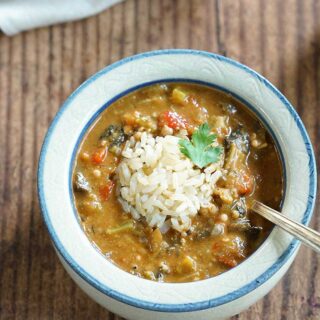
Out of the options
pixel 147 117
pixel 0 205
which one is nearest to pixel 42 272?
pixel 0 205

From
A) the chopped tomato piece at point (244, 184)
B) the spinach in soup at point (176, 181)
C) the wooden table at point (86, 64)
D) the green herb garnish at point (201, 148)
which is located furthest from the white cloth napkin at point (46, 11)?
the chopped tomato piece at point (244, 184)

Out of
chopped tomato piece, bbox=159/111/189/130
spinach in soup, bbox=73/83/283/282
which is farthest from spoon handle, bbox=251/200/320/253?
chopped tomato piece, bbox=159/111/189/130

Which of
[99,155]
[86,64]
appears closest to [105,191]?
[99,155]

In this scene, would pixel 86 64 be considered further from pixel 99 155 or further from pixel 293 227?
pixel 293 227

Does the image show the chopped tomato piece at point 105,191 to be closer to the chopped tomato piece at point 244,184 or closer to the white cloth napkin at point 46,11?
the chopped tomato piece at point 244,184

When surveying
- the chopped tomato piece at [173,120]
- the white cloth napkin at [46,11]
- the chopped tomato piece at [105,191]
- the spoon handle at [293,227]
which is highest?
the white cloth napkin at [46,11]

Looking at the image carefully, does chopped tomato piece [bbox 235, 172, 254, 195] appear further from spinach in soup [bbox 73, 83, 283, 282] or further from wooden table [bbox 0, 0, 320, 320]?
wooden table [bbox 0, 0, 320, 320]
